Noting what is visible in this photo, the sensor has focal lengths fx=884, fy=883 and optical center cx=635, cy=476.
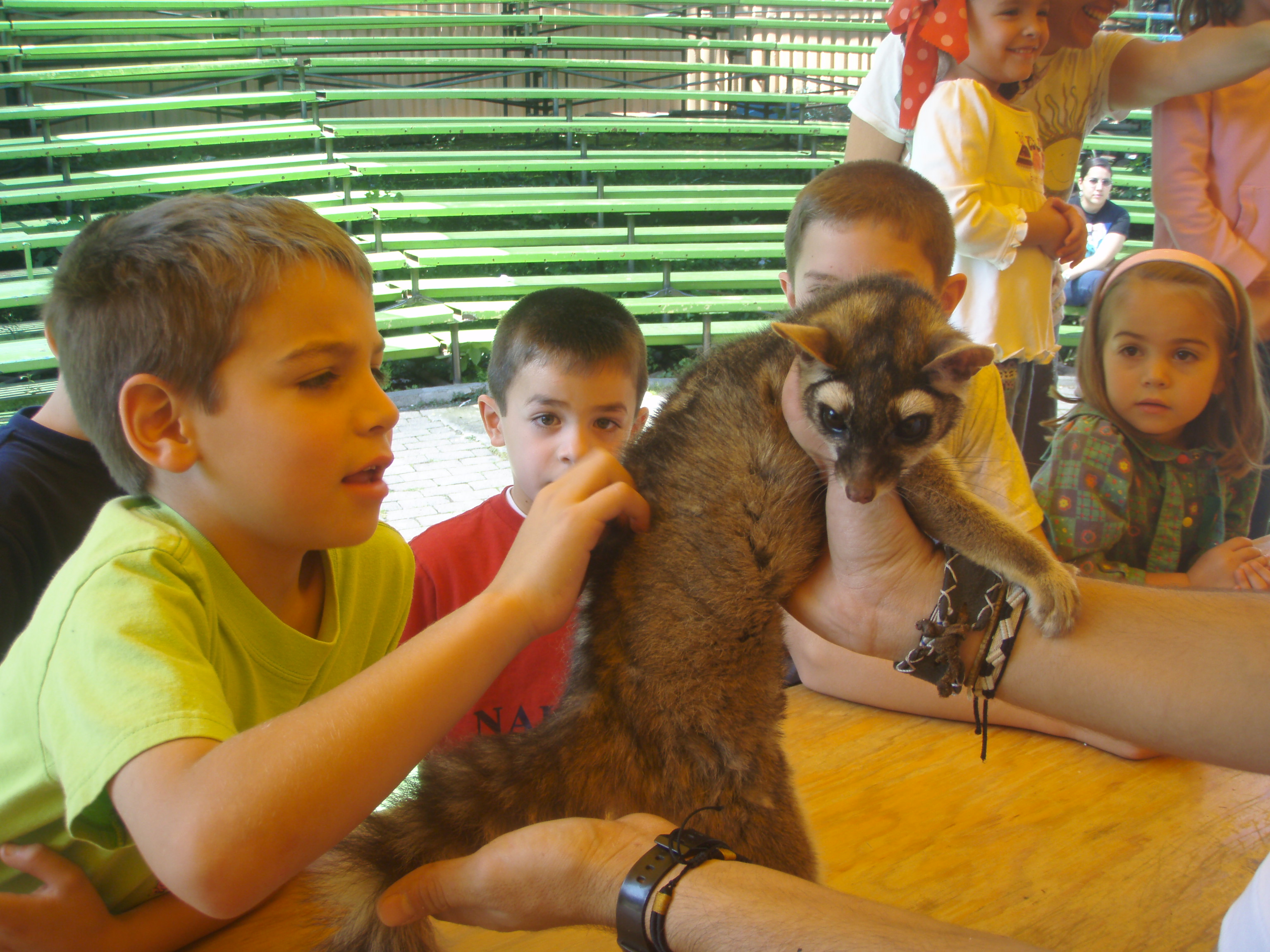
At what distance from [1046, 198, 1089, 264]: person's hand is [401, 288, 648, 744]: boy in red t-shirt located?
140cm

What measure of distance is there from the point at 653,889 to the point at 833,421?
683 mm

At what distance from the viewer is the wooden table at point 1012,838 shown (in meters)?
1.15

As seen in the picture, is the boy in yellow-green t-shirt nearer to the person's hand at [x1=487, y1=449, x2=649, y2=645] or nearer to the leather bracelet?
the person's hand at [x1=487, y1=449, x2=649, y2=645]

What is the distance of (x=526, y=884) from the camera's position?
1.01 metres

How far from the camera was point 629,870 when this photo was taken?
1.01 meters

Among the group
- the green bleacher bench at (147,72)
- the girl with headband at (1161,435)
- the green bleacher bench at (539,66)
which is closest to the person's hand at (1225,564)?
the girl with headband at (1161,435)

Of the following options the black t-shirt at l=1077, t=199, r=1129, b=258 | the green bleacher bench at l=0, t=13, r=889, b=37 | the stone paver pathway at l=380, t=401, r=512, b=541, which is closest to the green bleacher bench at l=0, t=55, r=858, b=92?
the green bleacher bench at l=0, t=13, r=889, b=37

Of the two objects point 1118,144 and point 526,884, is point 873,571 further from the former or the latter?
point 1118,144

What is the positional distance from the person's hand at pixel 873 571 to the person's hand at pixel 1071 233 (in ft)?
5.30

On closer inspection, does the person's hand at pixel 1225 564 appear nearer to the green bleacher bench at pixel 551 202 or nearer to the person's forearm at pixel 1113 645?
the person's forearm at pixel 1113 645

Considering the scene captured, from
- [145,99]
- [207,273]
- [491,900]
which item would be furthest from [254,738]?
[145,99]

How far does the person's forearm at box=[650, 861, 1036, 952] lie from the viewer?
0.92m

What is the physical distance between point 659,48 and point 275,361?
10853 mm

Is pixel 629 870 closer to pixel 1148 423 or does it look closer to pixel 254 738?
pixel 254 738
